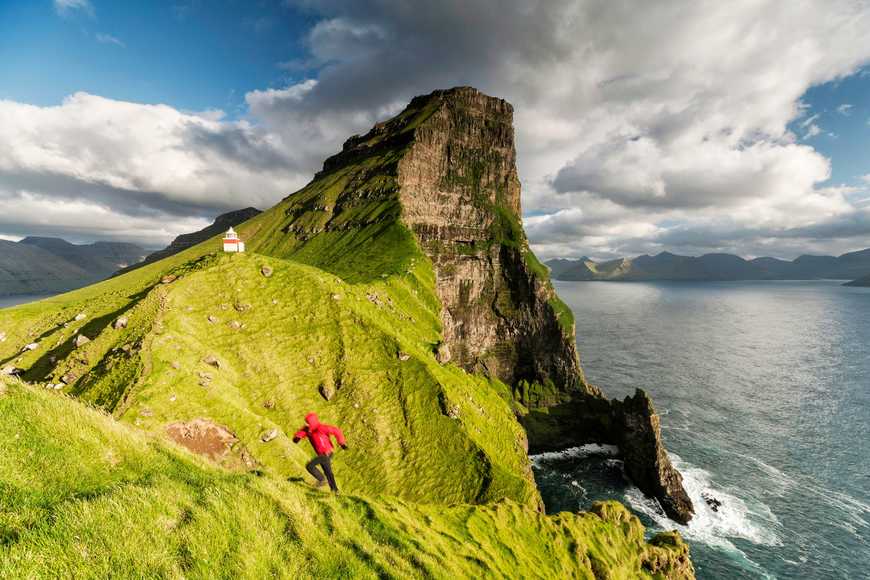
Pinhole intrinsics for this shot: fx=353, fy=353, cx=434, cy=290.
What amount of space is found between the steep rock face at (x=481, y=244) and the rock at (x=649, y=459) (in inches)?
1287

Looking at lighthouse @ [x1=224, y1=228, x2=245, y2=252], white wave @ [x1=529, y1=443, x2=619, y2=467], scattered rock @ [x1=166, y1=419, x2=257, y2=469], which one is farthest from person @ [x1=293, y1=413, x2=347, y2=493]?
white wave @ [x1=529, y1=443, x2=619, y2=467]

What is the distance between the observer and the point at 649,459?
78562 millimetres

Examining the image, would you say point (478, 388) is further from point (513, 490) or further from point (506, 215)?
point (506, 215)

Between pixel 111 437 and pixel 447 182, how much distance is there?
167 meters

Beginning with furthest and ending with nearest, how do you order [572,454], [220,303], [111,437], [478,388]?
[572,454], [478,388], [220,303], [111,437]

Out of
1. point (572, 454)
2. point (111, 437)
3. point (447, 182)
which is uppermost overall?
point (447, 182)

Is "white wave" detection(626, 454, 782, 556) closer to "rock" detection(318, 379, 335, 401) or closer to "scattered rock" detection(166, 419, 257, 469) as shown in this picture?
"rock" detection(318, 379, 335, 401)

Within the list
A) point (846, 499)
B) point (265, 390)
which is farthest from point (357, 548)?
point (846, 499)

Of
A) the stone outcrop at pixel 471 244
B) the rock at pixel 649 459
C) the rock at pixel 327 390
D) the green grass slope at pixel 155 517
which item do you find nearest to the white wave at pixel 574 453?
the stone outcrop at pixel 471 244

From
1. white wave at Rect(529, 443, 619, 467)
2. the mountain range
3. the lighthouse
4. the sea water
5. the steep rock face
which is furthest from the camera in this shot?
the steep rock face

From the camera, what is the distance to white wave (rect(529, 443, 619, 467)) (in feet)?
311

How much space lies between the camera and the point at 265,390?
3909cm

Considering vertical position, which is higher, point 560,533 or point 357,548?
point 357,548

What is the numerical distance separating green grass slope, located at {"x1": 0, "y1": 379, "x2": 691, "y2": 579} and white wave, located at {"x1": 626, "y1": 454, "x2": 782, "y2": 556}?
74.4 meters
